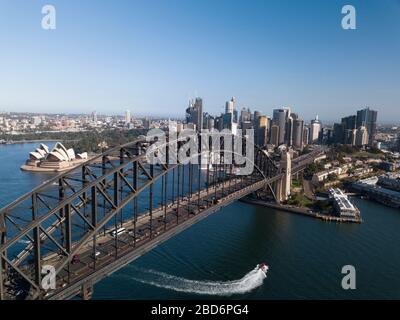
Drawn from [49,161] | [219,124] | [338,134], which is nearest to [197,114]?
[219,124]

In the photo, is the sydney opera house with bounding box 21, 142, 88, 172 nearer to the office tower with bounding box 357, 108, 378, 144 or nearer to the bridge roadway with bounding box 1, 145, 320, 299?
the bridge roadway with bounding box 1, 145, 320, 299

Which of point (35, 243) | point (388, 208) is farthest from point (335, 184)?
point (35, 243)

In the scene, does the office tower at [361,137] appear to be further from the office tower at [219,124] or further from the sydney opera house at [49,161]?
the sydney opera house at [49,161]

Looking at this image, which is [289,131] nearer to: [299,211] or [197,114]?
Answer: [197,114]

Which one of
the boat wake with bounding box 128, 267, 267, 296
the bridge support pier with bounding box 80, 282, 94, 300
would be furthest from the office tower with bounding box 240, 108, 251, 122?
the bridge support pier with bounding box 80, 282, 94, 300

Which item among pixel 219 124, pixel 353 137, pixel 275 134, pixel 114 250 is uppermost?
pixel 219 124
